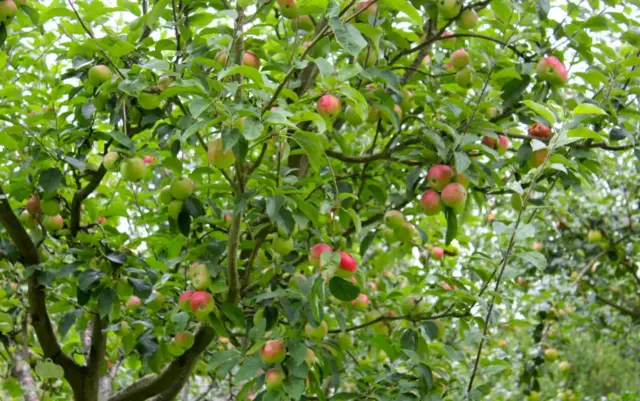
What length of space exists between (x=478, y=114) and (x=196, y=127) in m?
1.03

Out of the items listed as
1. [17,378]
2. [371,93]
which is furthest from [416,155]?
[17,378]

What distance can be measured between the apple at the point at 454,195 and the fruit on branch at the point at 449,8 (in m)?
0.53

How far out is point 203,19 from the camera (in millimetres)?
2053

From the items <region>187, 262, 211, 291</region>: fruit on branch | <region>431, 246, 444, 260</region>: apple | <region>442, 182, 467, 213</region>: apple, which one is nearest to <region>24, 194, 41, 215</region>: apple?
<region>187, 262, 211, 291</region>: fruit on branch

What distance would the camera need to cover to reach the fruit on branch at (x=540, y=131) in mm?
2105

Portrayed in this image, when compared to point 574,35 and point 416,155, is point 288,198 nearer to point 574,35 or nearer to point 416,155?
point 416,155

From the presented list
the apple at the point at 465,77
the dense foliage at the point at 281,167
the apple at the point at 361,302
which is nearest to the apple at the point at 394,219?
the dense foliage at the point at 281,167

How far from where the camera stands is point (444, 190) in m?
1.87

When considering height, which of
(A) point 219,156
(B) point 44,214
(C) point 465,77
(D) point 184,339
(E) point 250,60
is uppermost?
(C) point 465,77

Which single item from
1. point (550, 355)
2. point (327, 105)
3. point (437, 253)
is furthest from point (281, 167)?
point (550, 355)

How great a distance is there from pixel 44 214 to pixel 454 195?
1237mm

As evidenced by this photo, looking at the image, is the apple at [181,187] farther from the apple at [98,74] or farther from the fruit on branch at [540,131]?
the fruit on branch at [540,131]

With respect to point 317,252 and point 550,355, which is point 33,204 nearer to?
point 317,252

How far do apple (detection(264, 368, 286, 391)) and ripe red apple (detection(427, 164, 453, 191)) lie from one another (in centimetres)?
62
